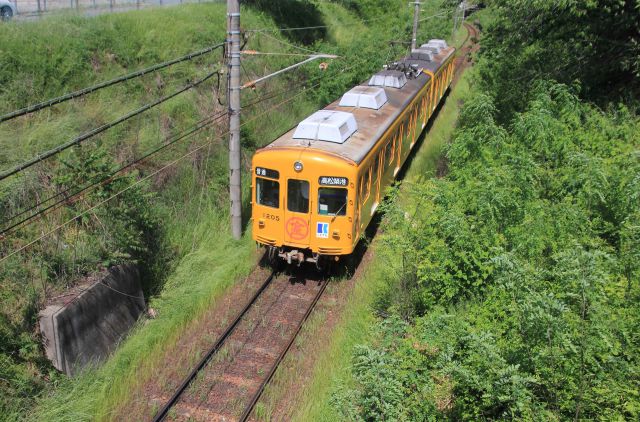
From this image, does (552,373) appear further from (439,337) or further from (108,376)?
(108,376)

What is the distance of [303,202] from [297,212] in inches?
9.8

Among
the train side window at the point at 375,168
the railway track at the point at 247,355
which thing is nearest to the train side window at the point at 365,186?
the train side window at the point at 375,168

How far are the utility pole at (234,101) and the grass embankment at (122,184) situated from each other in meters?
0.75

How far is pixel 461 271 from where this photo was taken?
819 centimetres

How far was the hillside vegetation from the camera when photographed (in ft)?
18.1

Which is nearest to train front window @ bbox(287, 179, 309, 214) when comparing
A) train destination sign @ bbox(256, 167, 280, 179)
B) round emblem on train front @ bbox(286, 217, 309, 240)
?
round emblem on train front @ bbox(286, 217, 309, 240)

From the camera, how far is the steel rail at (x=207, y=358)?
8.13 meters

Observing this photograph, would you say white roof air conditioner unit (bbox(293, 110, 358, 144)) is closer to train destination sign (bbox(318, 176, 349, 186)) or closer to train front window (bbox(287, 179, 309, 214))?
train destination sign (bbox(318, 176, 349, 186))

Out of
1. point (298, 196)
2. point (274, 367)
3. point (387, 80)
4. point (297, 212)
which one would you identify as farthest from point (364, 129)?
point (274, 367)

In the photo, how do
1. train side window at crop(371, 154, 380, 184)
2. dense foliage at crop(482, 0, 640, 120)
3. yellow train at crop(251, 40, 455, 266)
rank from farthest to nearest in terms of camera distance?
dense foliage at crop(482, 0, 640, 120)
train side window at crop(371, 154, 380, 184)
yellow train at crop(251, 40, 455, 266)

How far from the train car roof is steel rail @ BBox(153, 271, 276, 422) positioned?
3.08 metres

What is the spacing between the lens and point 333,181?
10.4m

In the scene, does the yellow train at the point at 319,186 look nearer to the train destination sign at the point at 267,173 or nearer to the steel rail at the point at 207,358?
the train destination sign at the point at 267,173

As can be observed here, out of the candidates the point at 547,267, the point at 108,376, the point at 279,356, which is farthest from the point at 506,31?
the point at 108,376
